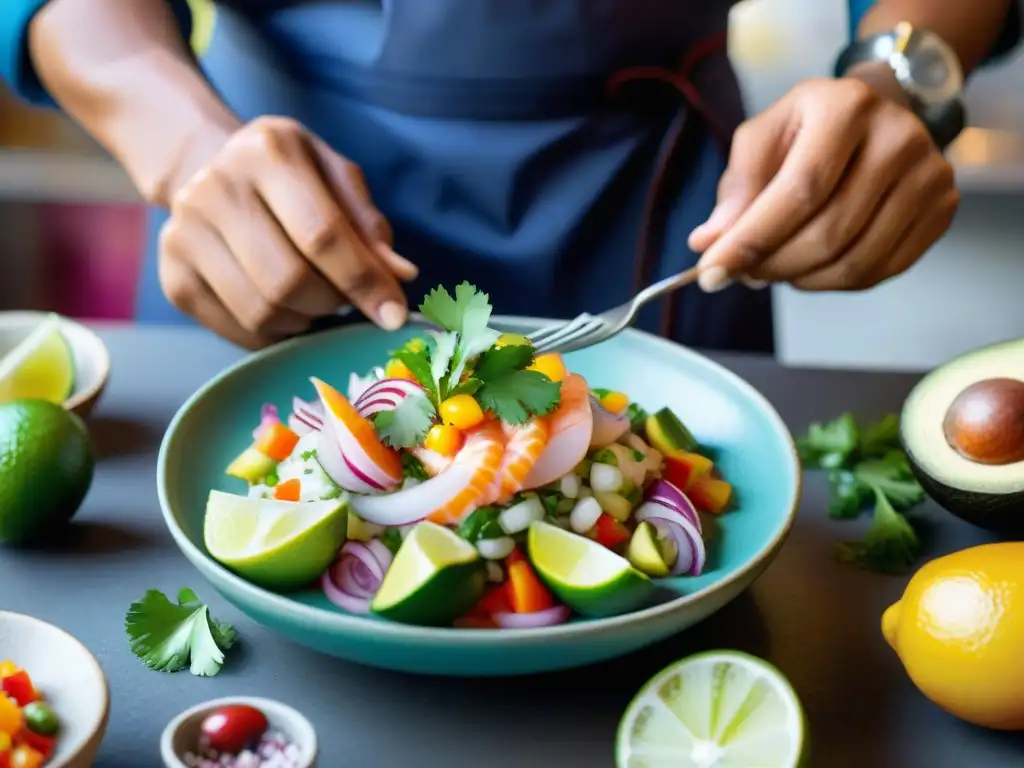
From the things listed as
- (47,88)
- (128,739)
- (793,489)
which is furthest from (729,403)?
(47,88)

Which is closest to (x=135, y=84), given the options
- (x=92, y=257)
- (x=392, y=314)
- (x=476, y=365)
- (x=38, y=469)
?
(x=392, y=314)

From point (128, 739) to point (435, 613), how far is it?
0.81 feet

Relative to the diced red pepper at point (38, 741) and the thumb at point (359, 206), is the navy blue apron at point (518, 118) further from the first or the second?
the diced red pepper at point (38, 741)

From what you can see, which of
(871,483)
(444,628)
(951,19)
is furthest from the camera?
(951,19)

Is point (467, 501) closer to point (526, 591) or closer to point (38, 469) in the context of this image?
point (526, 591)

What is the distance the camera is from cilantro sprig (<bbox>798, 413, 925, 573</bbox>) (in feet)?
3.65

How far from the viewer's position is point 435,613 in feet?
2.80

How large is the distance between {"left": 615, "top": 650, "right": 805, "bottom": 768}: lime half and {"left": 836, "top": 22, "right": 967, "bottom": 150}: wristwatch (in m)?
0.94

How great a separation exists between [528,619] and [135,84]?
2.95ft

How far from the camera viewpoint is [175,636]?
94 centimetres

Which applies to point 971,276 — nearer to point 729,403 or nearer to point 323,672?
point 729,403

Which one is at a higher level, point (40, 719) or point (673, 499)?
point (40, 719)

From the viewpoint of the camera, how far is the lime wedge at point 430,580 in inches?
32.9

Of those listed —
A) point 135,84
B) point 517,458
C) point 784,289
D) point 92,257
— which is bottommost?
point 784,289
